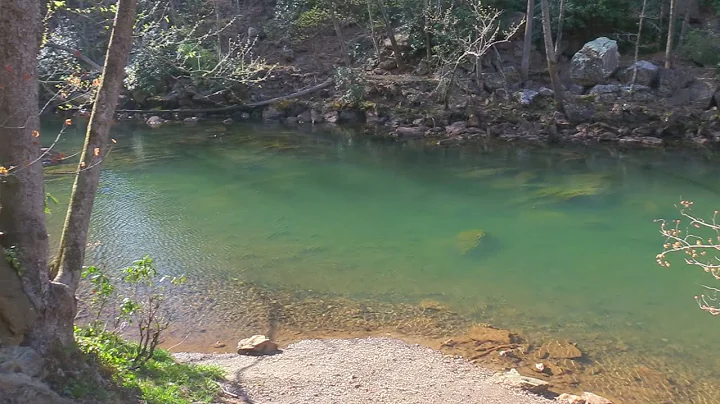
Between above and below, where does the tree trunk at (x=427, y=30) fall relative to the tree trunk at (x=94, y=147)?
above

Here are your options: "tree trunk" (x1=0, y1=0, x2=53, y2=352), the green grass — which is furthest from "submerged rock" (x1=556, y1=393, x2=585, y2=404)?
"tree trunk" (x1=0, y1=0, x2=53, y2=352)

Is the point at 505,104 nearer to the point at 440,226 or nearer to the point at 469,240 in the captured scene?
the point at 440,226

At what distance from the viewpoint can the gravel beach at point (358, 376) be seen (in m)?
6.70

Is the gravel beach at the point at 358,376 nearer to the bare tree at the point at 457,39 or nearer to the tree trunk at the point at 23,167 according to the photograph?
the tree trunk at the point at 23,167

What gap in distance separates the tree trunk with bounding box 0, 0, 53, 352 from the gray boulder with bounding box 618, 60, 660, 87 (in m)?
23.8

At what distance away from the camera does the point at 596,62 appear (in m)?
24.6

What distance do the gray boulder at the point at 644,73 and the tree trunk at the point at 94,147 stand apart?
23172 mm

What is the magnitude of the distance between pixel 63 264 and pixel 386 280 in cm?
684

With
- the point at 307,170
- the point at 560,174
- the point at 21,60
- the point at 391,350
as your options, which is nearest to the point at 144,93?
the point at 307,170

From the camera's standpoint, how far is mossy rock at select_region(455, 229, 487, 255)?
41.5 feet

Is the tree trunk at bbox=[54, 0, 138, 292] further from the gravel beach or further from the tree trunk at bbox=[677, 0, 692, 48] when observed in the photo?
the tree trunk at bbox=[677, 0, 692, 48]

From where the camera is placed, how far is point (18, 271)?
14.1 ft

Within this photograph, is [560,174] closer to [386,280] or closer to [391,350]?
[386,280]

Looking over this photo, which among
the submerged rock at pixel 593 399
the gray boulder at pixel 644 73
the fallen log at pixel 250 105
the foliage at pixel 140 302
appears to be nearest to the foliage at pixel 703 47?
the gray boulder at pixel 644 73
